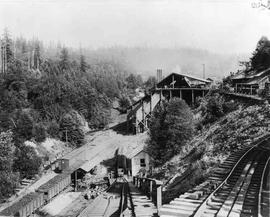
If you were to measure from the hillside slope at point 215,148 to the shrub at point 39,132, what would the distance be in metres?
27.4

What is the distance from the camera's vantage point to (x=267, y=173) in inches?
662

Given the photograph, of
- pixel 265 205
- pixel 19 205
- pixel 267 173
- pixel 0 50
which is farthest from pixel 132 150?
pixel 0 50

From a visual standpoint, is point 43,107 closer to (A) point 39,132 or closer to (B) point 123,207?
(A) point 39,132

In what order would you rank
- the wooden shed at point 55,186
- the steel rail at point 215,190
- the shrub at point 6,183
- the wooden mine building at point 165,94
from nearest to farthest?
1. the steel rail at point 215,190
2. the wooden shed at point 55,186
3. the shrub at point 6,183
4. the wooden mine building at point 165,94

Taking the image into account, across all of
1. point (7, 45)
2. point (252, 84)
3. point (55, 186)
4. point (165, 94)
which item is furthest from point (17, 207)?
point (7, 45)

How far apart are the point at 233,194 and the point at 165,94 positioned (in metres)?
45.2

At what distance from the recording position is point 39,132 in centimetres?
5509

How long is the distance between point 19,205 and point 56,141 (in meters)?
29.2

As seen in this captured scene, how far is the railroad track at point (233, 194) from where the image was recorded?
11.9 meters

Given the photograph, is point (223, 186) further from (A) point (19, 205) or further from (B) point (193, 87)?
(B) point (193, 87)

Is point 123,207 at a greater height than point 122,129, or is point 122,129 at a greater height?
point 122,129

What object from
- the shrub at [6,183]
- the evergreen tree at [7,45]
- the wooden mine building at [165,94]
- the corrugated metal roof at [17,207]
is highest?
the evergreen tree at [7,45]

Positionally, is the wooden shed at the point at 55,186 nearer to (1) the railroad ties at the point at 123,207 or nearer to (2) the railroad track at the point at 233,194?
(1) the railroad ties at the point at 123,207

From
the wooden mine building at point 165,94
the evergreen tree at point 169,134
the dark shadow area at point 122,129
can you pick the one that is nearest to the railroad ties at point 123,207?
the evergreen tree at point 169,134
